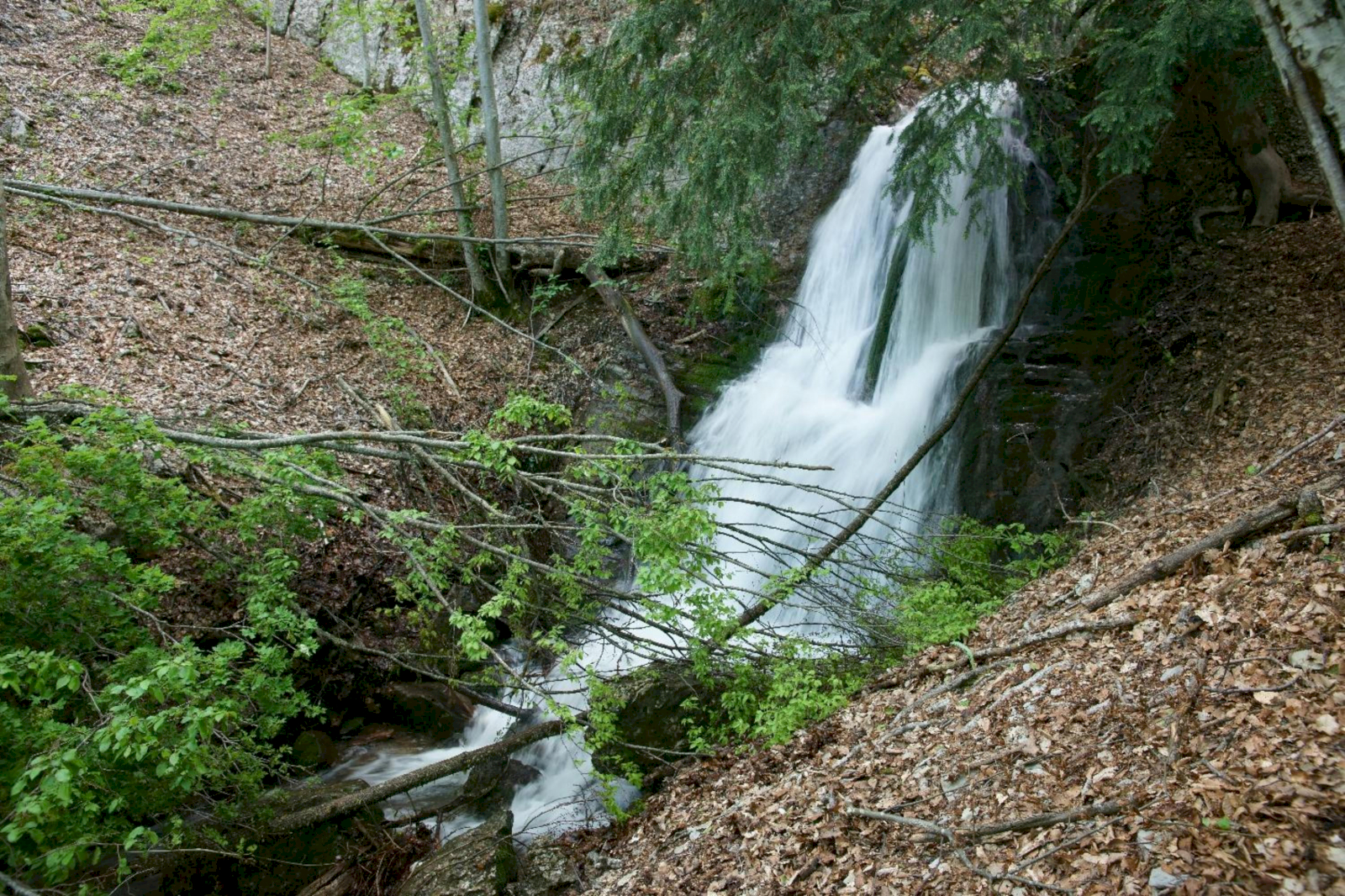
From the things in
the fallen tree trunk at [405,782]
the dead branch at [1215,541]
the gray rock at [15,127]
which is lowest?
the fallen tree trunk at [405,782]

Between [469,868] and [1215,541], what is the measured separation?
4686mm

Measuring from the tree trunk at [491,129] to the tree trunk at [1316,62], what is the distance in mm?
8501

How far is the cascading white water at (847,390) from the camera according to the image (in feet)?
24.6

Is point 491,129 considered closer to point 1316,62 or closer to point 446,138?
point 446,138

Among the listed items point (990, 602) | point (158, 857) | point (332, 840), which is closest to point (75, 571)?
point (158, 857)

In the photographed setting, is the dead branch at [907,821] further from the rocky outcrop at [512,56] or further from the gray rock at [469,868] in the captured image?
the rocky outcrop at [512,56]

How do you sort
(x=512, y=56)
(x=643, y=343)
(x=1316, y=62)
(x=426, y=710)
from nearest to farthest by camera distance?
(x=1316, y=62)
(x=426, y=710)
(x=643, y=343)
(x=512, y=56)

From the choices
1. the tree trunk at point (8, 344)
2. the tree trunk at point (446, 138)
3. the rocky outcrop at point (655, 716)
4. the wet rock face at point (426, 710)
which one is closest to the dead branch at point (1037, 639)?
the rocky outcrop at point (655, 716)

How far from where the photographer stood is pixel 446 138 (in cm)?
1107

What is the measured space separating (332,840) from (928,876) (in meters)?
4.45

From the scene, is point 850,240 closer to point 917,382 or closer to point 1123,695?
point 917,382

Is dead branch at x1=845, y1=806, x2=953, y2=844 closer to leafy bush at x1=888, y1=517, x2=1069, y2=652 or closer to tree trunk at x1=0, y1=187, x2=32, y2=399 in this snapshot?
leafy bush at x1=888, y1=517, x2=1069, y2=652

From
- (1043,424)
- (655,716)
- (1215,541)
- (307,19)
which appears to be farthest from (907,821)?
(307,19)

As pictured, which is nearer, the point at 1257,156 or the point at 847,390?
the point at 1257,156
